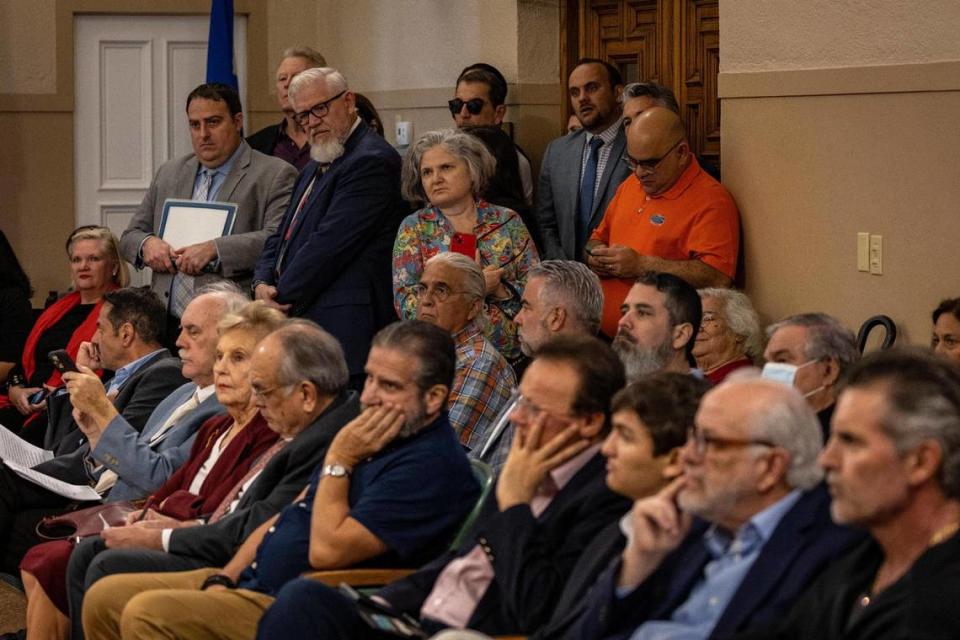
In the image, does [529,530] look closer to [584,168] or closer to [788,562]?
[788,562]

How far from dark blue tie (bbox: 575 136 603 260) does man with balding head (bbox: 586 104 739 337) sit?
445mm

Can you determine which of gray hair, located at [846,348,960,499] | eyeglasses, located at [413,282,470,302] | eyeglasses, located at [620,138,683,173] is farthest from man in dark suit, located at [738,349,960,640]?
eyeglasses, located at [620,138,683,173]

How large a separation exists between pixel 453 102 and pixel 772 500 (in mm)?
3824

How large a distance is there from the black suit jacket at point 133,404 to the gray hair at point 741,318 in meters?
1.78

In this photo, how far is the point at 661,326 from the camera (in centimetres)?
435

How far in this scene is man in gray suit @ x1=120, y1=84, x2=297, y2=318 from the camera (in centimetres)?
590

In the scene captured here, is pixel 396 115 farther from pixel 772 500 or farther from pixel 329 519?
pixel 772 500

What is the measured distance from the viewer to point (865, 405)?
2.39 metres

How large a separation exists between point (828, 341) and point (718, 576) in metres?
1.38

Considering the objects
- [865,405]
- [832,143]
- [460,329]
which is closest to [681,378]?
[865,405]

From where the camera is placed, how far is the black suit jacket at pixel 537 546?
10.1ft

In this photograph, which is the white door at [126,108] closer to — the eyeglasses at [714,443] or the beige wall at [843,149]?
the beige wall at [843,149]

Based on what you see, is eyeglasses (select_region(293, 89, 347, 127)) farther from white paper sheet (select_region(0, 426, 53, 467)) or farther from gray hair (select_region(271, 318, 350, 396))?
gray hair (select_region(271, 318, 350, 396))

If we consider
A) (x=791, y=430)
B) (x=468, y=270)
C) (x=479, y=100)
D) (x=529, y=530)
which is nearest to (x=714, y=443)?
(x=791, y=430)
